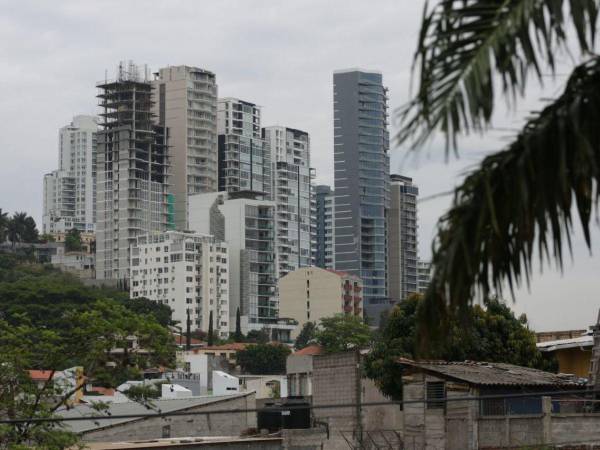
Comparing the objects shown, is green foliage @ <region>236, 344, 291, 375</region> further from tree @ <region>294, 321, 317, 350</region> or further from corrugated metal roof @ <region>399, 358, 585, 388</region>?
corrugated metal roof @ <region>399, 358, 585, 388</region>

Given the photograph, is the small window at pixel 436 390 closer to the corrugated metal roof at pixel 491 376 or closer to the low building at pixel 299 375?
the corrugated metal roof at pixel 491 376

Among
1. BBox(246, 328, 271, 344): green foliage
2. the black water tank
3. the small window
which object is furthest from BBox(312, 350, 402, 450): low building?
BBox(246, 328, 271, 344): green foliage

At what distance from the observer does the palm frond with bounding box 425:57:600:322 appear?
169 inches

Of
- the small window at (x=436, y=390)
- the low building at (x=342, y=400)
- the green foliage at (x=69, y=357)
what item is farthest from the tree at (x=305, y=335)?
the green foliage at (x=69, y=357)

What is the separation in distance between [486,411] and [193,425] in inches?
991

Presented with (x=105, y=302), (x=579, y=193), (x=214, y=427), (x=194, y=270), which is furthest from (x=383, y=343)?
(x=194, y=270)

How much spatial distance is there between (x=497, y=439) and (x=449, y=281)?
28.3 m

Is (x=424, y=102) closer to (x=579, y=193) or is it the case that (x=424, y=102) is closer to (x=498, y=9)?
(x=498, y=9)

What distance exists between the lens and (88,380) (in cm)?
3084

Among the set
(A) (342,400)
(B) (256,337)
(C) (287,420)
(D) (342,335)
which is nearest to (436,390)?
(A) (342,400)

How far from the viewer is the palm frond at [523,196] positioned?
4285 mm

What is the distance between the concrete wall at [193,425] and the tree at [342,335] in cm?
7659

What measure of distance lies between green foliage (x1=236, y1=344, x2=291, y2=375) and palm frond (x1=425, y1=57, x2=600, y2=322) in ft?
473

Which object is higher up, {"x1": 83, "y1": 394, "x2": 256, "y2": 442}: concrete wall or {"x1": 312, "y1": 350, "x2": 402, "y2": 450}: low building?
{"x1": 312, "y1": 350, "x2": 402, "y2": 450}: low building
